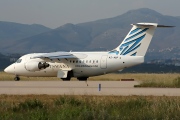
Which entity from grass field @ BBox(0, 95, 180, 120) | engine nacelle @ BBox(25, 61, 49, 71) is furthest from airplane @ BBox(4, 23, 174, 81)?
grass field @ BBox(0, 95, 180, 120)

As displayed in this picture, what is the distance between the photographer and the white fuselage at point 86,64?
4991cm

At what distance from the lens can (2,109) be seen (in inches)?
843

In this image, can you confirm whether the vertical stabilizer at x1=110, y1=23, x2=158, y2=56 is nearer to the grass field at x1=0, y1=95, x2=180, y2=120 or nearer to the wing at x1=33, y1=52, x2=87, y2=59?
the wing at x1=33, y1=52, x2=87, y2=59

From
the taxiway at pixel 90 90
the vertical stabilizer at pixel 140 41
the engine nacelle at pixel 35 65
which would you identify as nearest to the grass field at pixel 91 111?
the taxiway at pixel 90 90

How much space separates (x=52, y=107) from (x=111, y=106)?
8.38 feet

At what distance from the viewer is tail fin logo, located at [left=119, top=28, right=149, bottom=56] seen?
5000 centimetres

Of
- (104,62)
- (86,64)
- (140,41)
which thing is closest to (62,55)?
(86,64)

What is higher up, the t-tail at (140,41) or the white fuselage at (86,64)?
the t-tail at (140,41)

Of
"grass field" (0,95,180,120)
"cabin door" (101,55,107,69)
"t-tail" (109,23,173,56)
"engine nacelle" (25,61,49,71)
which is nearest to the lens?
"grass field" (0,95,180,120)

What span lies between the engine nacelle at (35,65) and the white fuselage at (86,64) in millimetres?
360

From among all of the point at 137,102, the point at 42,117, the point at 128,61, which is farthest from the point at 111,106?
the point at 128,61

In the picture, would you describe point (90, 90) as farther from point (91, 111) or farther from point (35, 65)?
point (35, 65)

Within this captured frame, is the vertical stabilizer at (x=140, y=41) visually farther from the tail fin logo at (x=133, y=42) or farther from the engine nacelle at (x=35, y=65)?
the engine nacelle at (x=35, y=65)

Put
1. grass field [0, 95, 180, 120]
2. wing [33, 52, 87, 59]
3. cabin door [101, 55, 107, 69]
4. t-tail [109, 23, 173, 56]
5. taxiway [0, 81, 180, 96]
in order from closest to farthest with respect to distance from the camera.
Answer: grass field [0, 95, 180, 120]
taxiway [0, 81, 180, 96]
t-tail [109, 23, 173, 56]
cabin door [101, 55, 107, 69]
wing [33, 52, 87, 59]
